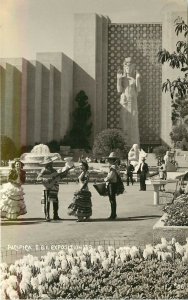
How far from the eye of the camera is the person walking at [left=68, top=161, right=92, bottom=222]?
881 cm

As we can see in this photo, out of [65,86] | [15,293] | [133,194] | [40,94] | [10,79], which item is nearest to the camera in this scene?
[15,293]

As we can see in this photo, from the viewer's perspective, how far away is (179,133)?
39.9 metres

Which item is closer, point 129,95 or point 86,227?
point 86,227

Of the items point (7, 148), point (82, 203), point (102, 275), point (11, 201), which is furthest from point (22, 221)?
point (7, 148)

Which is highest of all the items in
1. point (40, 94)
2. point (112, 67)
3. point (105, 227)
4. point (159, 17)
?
point (159, 17)

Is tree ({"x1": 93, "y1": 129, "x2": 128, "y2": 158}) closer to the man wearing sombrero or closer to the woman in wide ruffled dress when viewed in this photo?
the man wearing sombrero

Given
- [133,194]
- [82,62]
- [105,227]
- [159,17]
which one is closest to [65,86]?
[82,62]

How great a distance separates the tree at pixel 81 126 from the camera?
4125cm

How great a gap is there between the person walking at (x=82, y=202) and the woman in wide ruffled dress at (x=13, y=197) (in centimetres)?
87

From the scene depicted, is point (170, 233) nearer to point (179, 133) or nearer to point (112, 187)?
point (112, 187)

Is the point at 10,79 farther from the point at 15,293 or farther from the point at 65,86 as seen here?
the point at 15,293

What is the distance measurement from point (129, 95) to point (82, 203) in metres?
29.0

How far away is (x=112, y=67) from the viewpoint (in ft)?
144

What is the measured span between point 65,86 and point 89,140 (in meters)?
4.79
